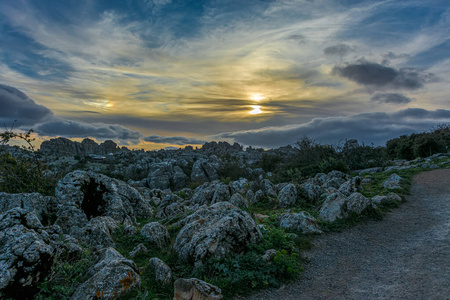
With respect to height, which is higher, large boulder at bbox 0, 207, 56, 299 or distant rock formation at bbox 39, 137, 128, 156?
distant rock formation at bbox 39, 137, 128, 156

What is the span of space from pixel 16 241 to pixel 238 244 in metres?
4.99

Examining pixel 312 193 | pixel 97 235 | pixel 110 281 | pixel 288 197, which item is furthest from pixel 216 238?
pixel 312 193

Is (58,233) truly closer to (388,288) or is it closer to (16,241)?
(16,241)

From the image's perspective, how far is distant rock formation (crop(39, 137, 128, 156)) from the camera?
75.3 m

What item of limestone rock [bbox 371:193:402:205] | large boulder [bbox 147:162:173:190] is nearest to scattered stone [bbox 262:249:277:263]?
limestone rock [bbox 371:193:402:205]

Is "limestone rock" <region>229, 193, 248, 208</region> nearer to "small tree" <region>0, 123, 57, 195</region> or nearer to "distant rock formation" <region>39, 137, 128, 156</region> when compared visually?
"small tree" <region>0, 123, 57, 195</region>

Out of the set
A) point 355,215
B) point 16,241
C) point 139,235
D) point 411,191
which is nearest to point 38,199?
point 139,235

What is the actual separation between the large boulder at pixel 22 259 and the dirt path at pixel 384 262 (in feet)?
14.7

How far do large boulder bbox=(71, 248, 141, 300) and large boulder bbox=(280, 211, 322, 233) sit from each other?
243 inches

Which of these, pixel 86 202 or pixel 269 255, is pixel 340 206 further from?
pixel 86 202

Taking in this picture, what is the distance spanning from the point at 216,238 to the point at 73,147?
3544 inches

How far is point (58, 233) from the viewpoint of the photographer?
24.4 feet

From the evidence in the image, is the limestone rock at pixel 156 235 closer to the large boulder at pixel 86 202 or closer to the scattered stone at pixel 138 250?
the scattered stone at pixel 138 250

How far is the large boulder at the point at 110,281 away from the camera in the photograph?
5.27m
